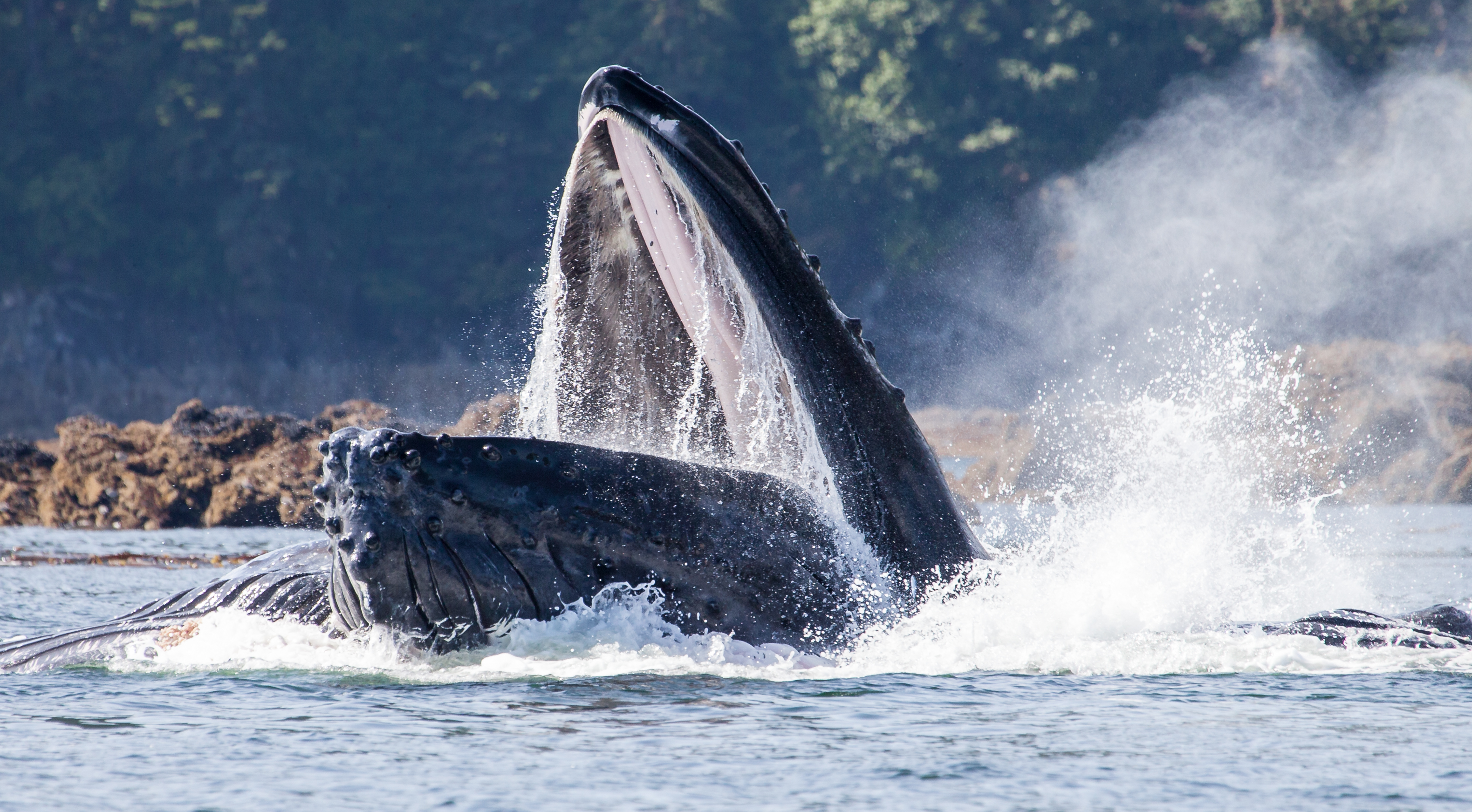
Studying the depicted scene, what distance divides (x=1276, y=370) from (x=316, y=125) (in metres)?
32.2

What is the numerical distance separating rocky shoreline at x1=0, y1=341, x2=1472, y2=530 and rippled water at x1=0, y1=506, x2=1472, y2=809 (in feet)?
20.7

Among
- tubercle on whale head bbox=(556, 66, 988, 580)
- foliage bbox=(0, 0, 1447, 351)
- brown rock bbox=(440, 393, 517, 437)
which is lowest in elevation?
tubercle on whale head bbox=(556, 66, 988, 580)

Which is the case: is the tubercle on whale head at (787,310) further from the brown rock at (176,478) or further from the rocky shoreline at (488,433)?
the brown rock at (176,478)

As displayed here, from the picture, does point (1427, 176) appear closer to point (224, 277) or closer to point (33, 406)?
point (224, 277)

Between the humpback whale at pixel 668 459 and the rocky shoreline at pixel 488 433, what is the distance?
727 centimetres

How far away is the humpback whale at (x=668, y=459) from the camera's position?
5.62 meters

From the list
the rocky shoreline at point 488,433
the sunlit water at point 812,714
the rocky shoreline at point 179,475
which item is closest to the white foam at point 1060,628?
the sunlit water at point 812,714

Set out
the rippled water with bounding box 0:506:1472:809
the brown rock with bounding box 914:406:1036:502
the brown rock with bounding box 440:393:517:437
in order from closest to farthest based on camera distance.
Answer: the rippled water with bounding box 0:506:1472:809
the brown rock with bounding box 440:393:517:437
the brown rock with bounding box 914:406:1036:502

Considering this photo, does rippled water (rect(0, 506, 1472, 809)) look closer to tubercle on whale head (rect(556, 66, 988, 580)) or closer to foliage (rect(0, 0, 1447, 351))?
tubercle on whale head (rect(556, 66, 988, 580))

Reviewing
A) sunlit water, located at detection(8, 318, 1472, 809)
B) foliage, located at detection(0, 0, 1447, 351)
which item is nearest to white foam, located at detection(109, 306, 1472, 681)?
sunlit water, located at detection(8, 318, 1472, 809)

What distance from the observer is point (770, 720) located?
6.05m

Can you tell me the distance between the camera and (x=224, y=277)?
53.2 m

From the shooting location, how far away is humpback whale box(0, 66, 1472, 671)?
5.62 meters

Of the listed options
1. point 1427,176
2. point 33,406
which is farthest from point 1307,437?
point 33,406
